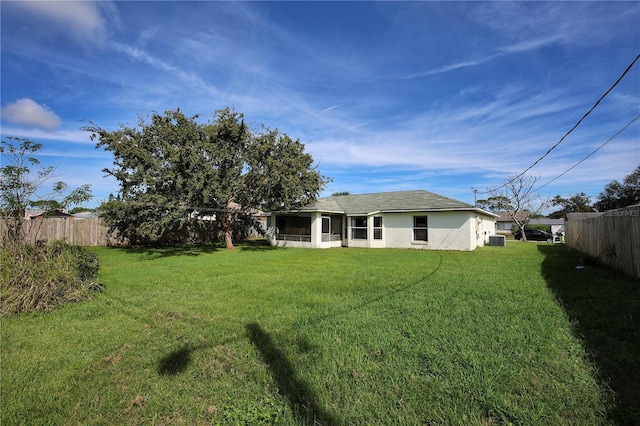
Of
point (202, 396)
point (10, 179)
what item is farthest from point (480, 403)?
point (10, 179)

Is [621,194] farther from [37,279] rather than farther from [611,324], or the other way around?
[37,279]

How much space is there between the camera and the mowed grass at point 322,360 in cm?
257

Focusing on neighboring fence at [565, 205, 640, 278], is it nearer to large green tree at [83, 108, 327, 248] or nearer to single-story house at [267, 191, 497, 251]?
single-story house at [267, 191, 497, 251]

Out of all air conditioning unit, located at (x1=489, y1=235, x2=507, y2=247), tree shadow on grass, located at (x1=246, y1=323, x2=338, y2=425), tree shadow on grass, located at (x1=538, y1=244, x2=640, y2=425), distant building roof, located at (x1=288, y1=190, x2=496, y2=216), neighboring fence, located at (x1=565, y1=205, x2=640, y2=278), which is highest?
distant building roof, located at (x1=288, y1=190, x2=496, y2=216)

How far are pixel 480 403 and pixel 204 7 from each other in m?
10.3

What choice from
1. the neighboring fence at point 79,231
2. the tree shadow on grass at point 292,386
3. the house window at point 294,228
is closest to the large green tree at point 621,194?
the house window at point 294,228

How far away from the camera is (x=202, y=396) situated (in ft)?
9.23

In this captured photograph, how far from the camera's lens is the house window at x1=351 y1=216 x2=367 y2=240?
20266 mm

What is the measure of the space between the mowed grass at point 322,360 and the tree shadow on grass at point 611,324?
0.03 metres

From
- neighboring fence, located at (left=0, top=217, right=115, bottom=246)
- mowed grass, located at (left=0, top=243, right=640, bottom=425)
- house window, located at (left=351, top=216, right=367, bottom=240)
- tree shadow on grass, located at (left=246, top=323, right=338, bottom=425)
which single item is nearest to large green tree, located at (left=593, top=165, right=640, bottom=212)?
house window, located at (left=351, top=216, right=367, bottom=240)

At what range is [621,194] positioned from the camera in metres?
38.9

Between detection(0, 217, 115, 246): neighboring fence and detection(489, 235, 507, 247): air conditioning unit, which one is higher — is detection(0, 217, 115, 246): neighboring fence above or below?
above

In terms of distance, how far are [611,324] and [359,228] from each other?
15977 mm

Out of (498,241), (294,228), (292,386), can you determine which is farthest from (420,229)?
(292,386)
